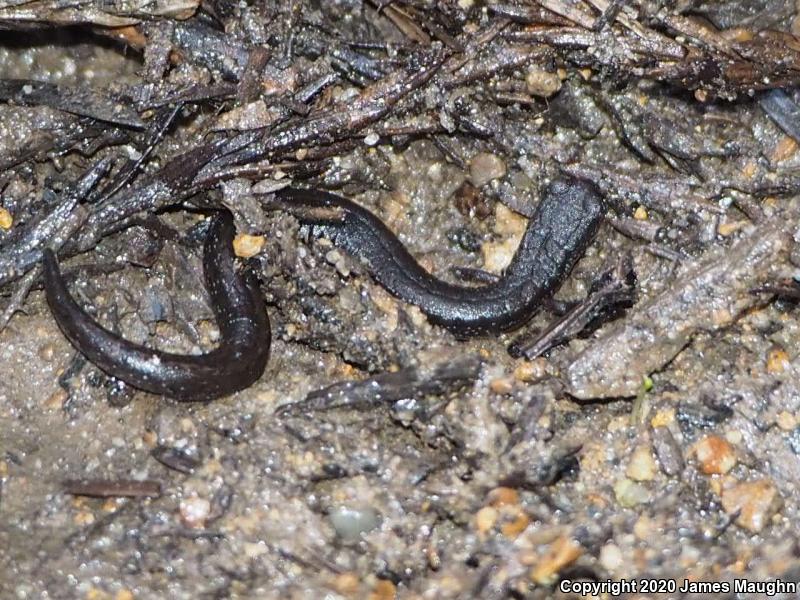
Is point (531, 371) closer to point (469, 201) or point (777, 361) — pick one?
point (469, 201)

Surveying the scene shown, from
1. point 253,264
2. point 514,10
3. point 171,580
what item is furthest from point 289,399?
point 514,10

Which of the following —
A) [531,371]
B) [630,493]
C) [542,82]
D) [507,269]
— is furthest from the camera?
[507,269]

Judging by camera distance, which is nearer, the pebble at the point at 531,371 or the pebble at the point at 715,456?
the pebble at the point at 715,456

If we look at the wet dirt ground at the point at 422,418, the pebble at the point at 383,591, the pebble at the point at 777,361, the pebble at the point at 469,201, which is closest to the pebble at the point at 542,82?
the wet dirt ground at the point at 422,418

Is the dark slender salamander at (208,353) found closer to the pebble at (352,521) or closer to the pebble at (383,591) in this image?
the pebble at (352,521)

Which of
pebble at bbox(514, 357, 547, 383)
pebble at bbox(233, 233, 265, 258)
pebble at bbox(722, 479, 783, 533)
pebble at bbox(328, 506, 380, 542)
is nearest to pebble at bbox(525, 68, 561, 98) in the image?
pebble at bbox(514, 357, 547, 383)

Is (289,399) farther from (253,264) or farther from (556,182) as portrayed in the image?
(556,182)

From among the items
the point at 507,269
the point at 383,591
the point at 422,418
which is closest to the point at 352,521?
the point at 383,591
